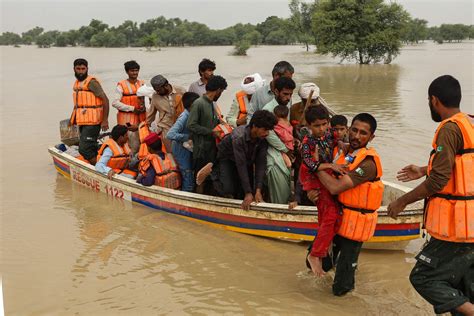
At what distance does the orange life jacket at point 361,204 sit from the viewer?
3.48m

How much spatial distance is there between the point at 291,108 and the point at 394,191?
1.42 m

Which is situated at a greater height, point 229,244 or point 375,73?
point 375,73

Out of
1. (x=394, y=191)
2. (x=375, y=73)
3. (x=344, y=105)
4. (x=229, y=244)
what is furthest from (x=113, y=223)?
(x=375, y=73)

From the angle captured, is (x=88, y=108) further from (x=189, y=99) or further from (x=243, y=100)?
(x=243, y=100)

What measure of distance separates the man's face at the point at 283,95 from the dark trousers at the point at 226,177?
0.81 m

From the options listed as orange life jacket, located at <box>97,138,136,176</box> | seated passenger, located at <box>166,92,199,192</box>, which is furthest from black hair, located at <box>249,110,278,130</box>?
orange life jacket, located at <box>97,138,136,176</box>

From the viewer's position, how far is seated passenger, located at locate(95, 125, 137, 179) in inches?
251

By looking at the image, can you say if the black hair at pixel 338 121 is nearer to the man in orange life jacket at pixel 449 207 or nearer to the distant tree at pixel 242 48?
the man in orange life jacket at pixel 449 207

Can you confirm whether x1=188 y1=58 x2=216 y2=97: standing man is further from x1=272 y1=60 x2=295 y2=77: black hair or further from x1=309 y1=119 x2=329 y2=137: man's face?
x1=309 y1=119 x2=329 y2=137: man's face

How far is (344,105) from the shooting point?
15375 mm

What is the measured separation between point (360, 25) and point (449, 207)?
29.5m

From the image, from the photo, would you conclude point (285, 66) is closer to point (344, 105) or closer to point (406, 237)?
point (406, 237)

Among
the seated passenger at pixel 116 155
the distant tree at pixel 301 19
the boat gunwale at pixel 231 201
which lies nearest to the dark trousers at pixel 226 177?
the boat gunwale at pixel 231 201

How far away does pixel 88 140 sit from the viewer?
7.50m
